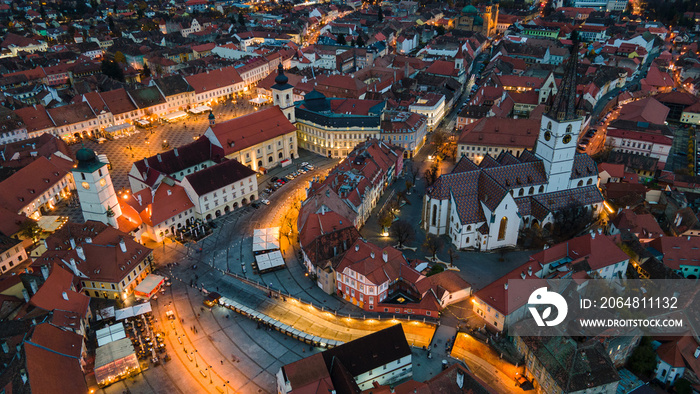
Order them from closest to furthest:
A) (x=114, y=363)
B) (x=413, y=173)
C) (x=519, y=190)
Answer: (x=114, y=363), (x=519, y=190), (x=413, y=173)

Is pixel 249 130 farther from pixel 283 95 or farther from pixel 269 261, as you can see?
pixel 269 261

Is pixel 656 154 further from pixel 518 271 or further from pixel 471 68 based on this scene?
pixel 471 68

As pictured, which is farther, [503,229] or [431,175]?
[431,175]

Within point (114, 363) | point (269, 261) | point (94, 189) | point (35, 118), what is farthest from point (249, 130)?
point (114, 363)

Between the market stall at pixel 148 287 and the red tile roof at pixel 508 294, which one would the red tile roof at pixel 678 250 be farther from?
the market stall at pixel 148 287

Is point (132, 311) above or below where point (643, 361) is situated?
above

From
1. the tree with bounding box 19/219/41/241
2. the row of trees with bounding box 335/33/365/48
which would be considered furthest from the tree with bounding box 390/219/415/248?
the row of trees with bounding box 335/33/365/48

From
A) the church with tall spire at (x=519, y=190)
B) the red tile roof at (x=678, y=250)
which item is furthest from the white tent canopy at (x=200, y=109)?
the red tile roof at (x=678, y=250)
